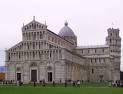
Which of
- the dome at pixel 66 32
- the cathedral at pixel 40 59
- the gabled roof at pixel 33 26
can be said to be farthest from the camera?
the dome at pixel 66 32

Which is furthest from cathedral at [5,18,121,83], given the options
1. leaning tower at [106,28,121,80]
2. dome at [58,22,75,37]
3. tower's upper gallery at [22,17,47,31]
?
leaning tower at [106,28,121,80]

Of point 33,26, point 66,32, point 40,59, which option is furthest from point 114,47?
point 33,26

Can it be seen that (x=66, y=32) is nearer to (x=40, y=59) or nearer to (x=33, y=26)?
(x=33, y=26)

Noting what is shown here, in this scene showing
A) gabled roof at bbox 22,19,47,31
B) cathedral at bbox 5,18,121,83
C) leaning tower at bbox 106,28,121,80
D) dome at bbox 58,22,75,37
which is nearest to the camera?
cathedral at bbox 5,18,121,83

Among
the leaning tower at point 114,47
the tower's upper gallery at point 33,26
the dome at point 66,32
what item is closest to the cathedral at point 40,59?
the tower's upper gallery at point 33,26

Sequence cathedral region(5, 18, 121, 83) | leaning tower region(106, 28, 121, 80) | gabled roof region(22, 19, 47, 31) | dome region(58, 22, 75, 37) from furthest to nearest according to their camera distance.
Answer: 1. dome region(58, 22, 75, 37)
2. leaning tower region(106, 28, 121, 80)
3. gabled roof region(22, 19, 47, 31)
4. cathedral region(5, 18, 121, 83)

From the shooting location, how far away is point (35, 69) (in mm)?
75750

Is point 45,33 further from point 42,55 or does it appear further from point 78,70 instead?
point 78,70

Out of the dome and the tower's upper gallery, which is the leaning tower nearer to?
the dome

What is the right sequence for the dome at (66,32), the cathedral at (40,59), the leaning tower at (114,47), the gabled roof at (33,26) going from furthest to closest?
the dome at (66,32)
the leaning tower at (114,47)
the gabled roof at (33,26)
the cathedral at (40,59)

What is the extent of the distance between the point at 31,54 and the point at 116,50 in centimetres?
3292

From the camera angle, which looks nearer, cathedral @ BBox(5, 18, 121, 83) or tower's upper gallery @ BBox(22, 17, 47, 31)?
cathedral @ BBox(5, 18, 121, 83)

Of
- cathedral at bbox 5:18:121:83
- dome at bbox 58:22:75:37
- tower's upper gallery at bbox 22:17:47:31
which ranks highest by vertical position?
dome at bbox 58:22:75:37

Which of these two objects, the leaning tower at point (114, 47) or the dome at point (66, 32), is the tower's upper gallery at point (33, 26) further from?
the leaning tower at point (114, 47)
